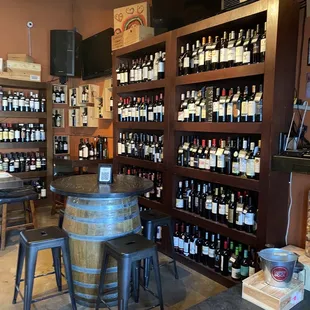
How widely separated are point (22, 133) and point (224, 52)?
3.37m

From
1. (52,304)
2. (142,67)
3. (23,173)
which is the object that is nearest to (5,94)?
(23,173)

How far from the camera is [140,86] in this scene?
328 centimetres

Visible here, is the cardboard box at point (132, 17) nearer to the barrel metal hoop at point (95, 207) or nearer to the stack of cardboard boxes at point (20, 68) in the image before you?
the stack of cardboard boxes at point (20, 68)

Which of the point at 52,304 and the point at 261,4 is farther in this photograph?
the point at 52,304

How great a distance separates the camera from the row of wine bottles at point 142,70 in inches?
121

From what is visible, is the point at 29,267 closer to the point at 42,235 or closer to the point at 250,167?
the point at 42,235

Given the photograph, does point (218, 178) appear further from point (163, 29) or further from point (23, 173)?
point (23, 173)

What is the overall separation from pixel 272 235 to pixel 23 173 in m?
3.61

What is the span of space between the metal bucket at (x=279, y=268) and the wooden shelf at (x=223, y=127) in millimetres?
840

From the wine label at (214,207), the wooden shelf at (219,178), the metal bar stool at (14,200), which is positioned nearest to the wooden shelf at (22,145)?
the metal bar stool at (14,200)

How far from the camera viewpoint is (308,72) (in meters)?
2.28

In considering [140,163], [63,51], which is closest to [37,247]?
[140,163]

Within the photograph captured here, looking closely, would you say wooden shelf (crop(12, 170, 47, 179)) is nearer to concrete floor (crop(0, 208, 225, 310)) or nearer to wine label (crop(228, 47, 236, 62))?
concrete floor (crop(0, 208, 225, 310))

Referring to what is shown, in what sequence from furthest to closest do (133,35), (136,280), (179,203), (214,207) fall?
(133,35)
(179,203)
(214,207)
(136,280)
